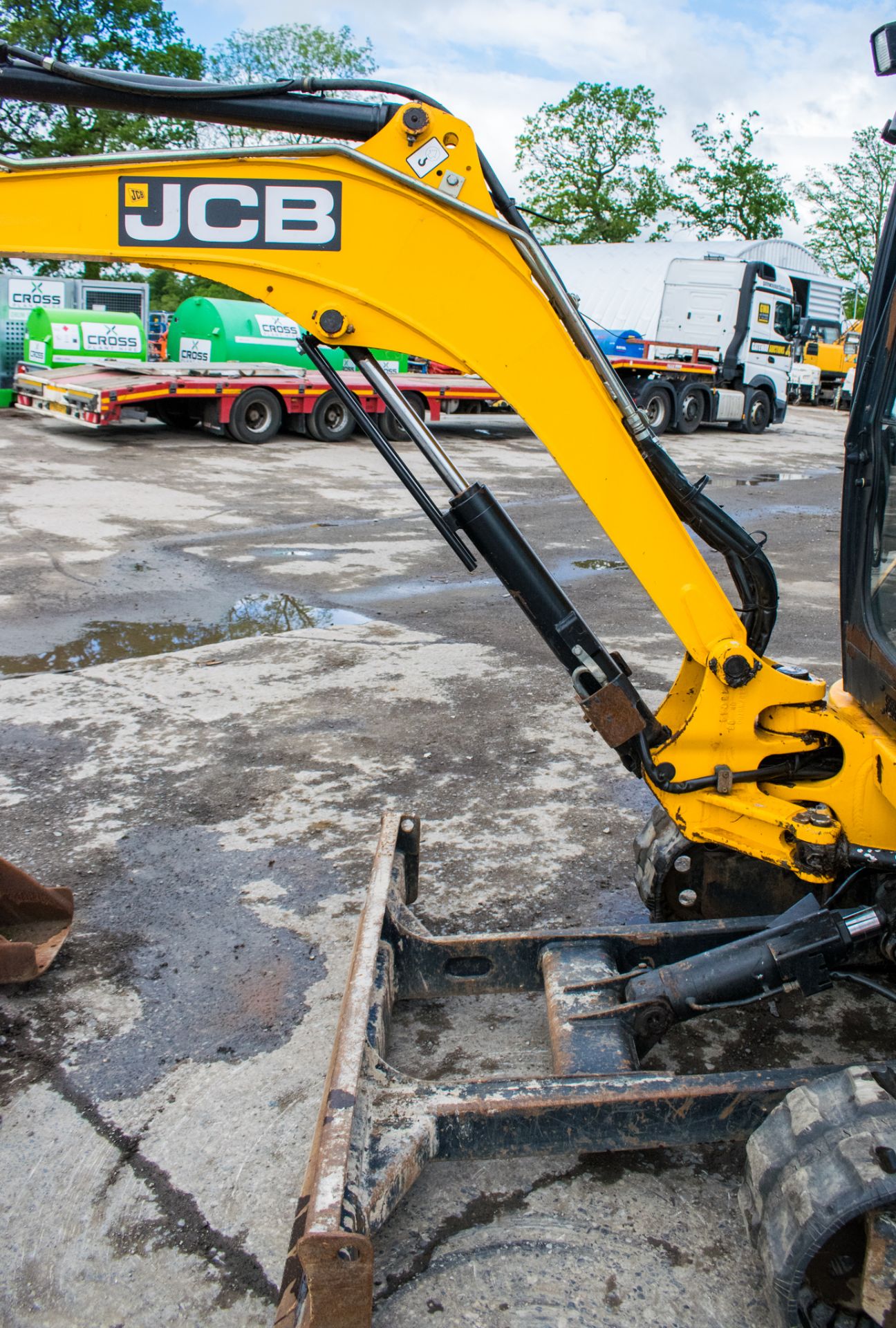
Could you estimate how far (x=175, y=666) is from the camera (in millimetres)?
6910

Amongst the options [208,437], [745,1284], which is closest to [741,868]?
[745,1284]

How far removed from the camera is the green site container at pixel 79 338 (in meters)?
17.6

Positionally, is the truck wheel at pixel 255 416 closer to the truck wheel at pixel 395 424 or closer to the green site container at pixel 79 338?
the truck wheel at pixel 395 424

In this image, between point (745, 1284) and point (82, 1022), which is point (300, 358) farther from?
point (745, 1284)

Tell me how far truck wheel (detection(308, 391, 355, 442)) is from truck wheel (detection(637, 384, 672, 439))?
21.7 feet

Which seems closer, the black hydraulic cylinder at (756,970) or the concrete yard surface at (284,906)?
the concrete yard surface at (284,906)

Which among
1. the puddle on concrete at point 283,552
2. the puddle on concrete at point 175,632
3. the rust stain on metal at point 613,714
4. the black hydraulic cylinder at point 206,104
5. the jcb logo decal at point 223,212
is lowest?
the puddle on concrete at point 175,632

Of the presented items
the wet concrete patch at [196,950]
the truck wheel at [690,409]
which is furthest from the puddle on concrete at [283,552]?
the truck wheel at [690,409]

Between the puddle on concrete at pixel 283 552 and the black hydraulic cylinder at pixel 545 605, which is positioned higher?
the black hydraulic cylinder at pixel 545 605

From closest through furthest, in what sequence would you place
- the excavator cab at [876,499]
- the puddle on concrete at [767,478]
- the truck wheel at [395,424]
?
the excavator cab at [876,499] → the puddle on concrete at [767,478] → the truck wheel at [395,424]

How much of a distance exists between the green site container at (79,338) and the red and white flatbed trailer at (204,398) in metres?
0.32

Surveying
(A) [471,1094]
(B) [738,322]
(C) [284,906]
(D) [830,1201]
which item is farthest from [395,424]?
(D) [830,1201]

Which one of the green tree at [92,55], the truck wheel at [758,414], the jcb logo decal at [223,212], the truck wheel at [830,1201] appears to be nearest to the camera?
the truck wheel at [830,1201]

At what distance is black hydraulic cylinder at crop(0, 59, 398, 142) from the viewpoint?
9.71 ft
